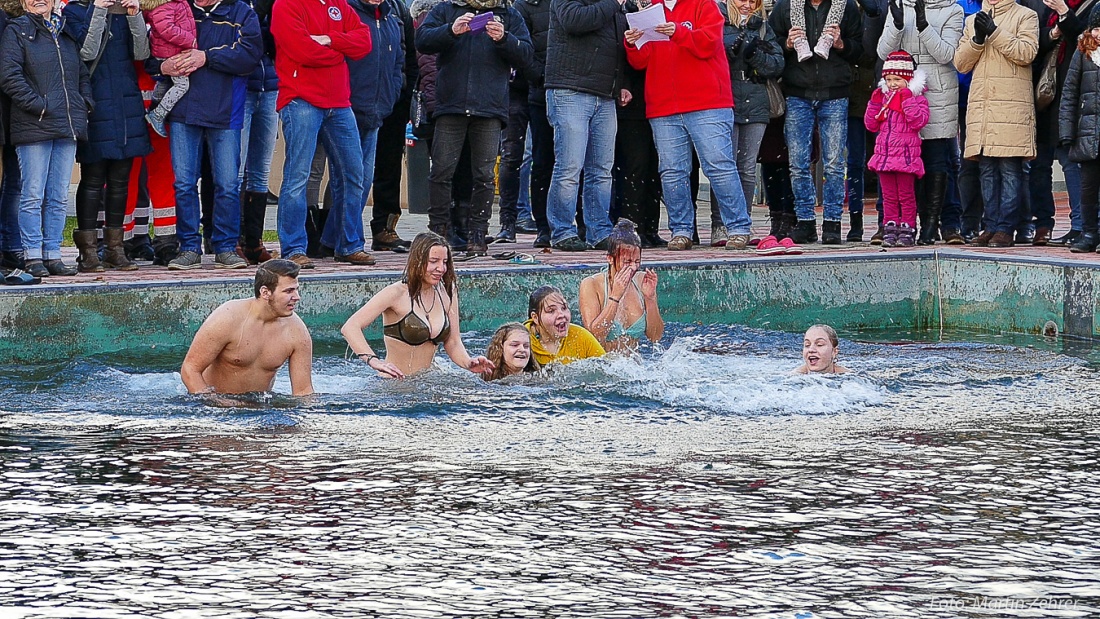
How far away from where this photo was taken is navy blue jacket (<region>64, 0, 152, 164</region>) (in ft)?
35.8

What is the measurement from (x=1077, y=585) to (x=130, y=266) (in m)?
8.06

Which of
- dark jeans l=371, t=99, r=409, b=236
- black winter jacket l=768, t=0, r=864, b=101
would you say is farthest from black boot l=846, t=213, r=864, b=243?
dark jeans l=371, t=99, r=409, b=236

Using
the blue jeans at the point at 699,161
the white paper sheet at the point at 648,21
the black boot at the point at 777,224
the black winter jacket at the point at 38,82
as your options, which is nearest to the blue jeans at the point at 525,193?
the blue jeans at the point at 699,161

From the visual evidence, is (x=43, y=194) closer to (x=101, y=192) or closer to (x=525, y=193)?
(x=101, y=192)

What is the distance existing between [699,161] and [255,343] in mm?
5915

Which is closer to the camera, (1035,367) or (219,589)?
(219,589)

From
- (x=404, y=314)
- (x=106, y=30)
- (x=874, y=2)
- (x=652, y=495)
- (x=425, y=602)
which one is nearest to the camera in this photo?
(x=425, y=602)

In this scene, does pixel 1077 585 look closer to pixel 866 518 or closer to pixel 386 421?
pixel 866 518

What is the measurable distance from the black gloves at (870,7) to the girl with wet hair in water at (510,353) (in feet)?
19.3

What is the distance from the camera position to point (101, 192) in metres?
11.2

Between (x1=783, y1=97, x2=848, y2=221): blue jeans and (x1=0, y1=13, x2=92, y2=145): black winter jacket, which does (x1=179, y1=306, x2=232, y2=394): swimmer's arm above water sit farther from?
(x1=783, y1=97, x2=848, y2=221): blue jeans

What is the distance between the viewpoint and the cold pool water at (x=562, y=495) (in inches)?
186

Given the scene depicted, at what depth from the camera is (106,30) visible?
35.7 feet

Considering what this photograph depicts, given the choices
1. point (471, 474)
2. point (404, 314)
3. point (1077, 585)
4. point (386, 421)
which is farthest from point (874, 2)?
point (1077, 585)
